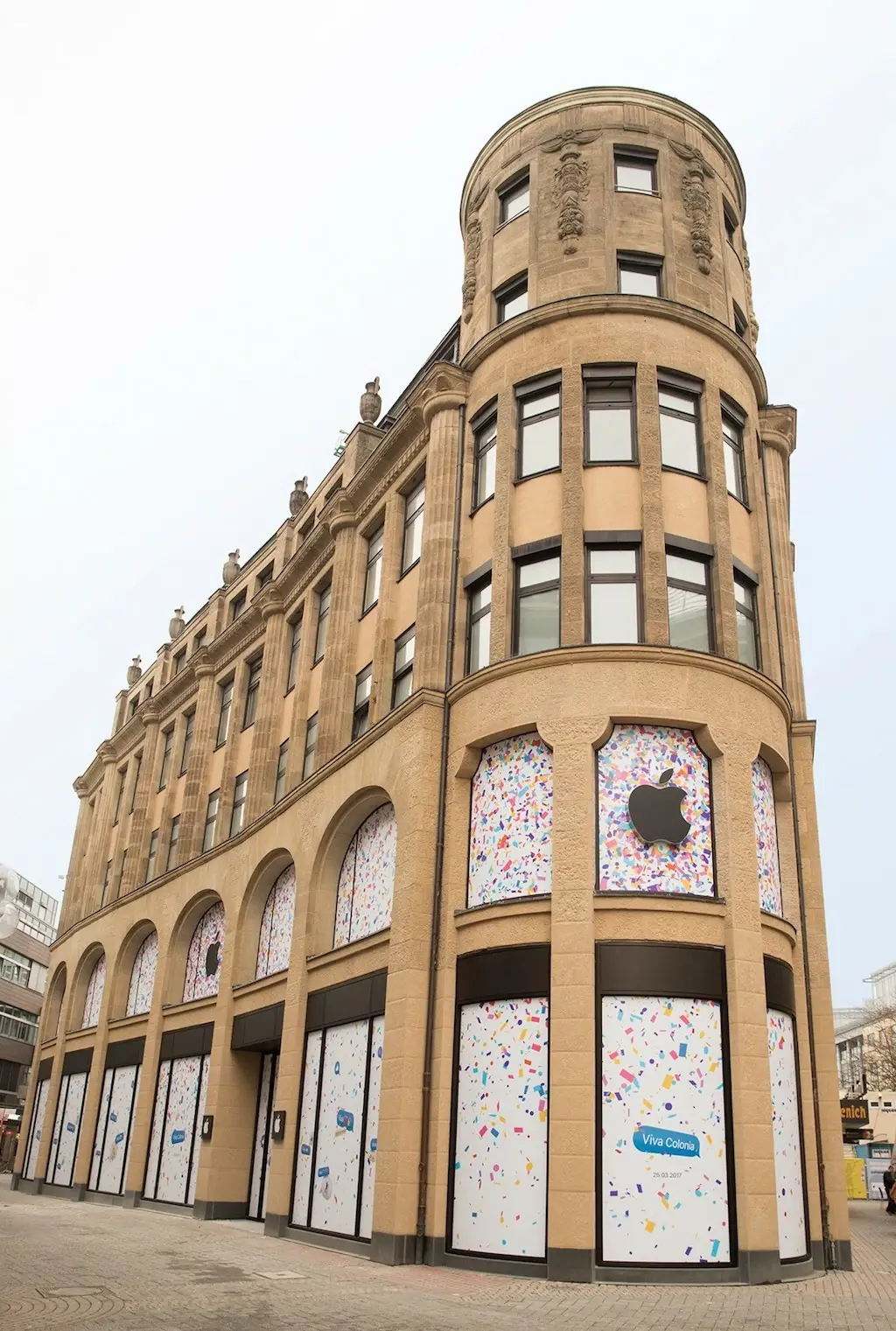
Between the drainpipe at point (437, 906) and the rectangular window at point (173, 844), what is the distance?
64.3 ft

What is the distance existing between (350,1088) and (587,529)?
448 inches

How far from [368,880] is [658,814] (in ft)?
24.0

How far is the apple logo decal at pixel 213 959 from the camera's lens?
30734 mm

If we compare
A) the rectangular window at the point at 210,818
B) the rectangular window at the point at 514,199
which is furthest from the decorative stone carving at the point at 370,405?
the rectangular window at the point at 210,818

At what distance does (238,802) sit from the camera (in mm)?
33969

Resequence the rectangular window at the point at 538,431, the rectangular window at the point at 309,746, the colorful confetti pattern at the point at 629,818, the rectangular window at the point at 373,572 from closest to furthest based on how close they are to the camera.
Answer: the colorful confetti pattern at the point at 629,818, the rectangular window at the point at 538,431, the rectangular window at the point at 373,572, the rectangular window at the point at 309,746

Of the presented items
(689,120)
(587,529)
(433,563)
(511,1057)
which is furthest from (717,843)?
(689,120)

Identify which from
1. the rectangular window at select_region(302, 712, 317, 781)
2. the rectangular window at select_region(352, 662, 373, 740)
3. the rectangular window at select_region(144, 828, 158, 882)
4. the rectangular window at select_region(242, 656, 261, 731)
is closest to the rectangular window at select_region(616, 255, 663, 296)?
the rectangular window at select_region(352, 662, 373, 740)

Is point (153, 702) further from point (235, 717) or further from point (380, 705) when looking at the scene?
point (380, 705)

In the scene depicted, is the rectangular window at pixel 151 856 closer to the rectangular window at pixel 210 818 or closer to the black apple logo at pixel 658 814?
the rectangular window at pixel 210 818

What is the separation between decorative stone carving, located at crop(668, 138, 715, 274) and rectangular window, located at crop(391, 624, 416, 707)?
10.3 m

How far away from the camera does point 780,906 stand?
777 inches

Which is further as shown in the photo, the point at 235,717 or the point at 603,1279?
the point at 235,717

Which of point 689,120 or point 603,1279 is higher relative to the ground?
point 689,120
